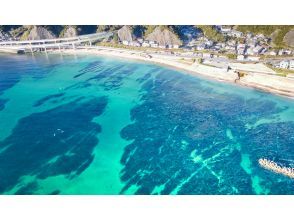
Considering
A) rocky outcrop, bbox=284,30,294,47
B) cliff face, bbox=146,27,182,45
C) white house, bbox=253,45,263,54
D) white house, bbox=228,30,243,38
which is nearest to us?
white house, bbox=253,45,263,54

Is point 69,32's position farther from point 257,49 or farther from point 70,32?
point 257,49

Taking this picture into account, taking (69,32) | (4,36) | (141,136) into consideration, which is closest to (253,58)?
(141,136)

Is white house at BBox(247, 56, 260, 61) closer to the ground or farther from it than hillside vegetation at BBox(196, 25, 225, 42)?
closer to the ground

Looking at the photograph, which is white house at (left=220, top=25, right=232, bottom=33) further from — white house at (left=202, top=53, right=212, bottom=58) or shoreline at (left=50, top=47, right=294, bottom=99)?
shoreline at (left=50, top=47, right=294, bottom=99)

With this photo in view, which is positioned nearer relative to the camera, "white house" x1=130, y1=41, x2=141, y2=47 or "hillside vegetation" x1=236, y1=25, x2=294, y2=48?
"hillside vegetation" x1=236, y1=25, x2=294, y2=48

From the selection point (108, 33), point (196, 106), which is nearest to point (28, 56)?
point (108, 33)

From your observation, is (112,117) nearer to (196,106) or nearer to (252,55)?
(196,106)

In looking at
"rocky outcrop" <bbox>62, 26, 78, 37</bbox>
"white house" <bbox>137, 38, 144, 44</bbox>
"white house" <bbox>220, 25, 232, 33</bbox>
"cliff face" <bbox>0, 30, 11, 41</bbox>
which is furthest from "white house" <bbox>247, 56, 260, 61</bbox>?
"cliff face" <bbox>0, 30, 11, 41</bbox>
